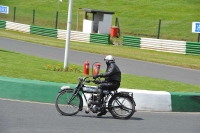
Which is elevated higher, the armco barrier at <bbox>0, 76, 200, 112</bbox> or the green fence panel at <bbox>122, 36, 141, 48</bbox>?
the green fence panel at <bbox>122, 36, 141, 48</bbox>

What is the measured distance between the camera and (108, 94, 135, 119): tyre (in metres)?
12.1

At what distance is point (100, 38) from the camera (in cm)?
3728

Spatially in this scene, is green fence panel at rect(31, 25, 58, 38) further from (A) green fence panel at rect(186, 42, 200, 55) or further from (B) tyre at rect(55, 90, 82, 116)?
(B) tyre at rect(55, 90, 82, 116)

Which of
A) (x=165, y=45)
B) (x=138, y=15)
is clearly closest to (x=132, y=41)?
(x=165, y=45)

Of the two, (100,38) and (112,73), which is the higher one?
(100,38)

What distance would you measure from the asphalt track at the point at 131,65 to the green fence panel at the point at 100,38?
6.04 meters

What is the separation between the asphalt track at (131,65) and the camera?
21916 millimetres

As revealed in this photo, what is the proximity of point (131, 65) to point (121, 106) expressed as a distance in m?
13.3

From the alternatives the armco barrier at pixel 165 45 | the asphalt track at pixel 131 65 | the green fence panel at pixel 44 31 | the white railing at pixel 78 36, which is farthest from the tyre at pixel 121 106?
the green fence panel at pixel 44 31

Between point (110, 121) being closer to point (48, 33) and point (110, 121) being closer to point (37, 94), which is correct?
point (37, 94)

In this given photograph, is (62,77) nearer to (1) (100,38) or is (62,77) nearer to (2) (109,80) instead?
(2) (109,80)

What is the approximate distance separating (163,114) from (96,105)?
6.59 feet

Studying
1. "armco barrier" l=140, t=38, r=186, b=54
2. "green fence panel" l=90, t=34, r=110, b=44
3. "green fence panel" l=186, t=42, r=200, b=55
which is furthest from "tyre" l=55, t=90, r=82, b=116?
"green fence panel" l=90, t=34, r=110, b=44

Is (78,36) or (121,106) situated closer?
(121,106)
